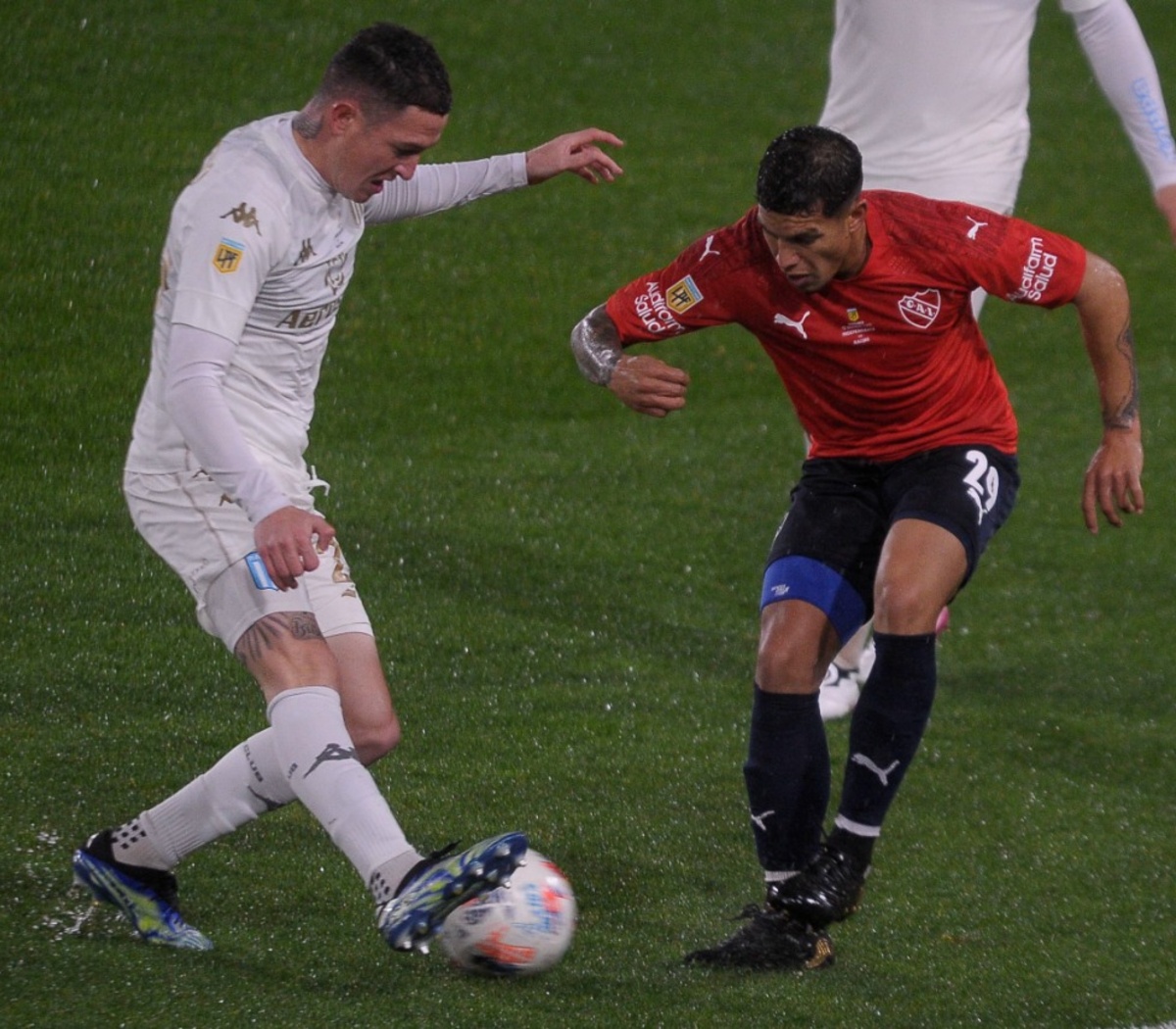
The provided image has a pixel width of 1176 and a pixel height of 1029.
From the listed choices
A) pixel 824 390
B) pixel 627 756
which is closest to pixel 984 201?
pixel 824 390

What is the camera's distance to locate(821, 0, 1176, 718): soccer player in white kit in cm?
610

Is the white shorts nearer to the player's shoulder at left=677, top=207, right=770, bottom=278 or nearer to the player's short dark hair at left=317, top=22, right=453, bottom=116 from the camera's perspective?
the player's short dark hair at left=317, top=22, right=453, bottom=116

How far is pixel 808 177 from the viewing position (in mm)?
4418

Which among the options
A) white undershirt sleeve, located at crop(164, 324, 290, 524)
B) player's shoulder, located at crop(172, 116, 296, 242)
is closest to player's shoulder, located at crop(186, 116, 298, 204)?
player's shoulder, located at crop(172, 116, 296, 242)

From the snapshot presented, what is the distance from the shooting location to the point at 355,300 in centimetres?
1138

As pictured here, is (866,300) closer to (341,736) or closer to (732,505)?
(341,736)

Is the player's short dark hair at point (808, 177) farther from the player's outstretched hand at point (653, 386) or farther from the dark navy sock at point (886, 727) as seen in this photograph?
the dark navy sock at point (886, 727)

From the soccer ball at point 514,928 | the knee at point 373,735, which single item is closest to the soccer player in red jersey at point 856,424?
the soccer ball at point 514,928

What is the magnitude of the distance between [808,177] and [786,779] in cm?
142

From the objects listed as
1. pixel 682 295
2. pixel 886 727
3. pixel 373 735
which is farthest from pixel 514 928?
pixel 682 295

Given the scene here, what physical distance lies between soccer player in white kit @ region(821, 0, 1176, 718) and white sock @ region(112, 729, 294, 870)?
283 centimetres

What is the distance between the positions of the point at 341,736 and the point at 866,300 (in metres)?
1.70

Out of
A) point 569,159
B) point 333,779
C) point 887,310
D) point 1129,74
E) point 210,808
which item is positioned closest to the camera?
point 333,779

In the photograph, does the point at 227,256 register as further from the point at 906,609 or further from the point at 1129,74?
the point at 1129,74
